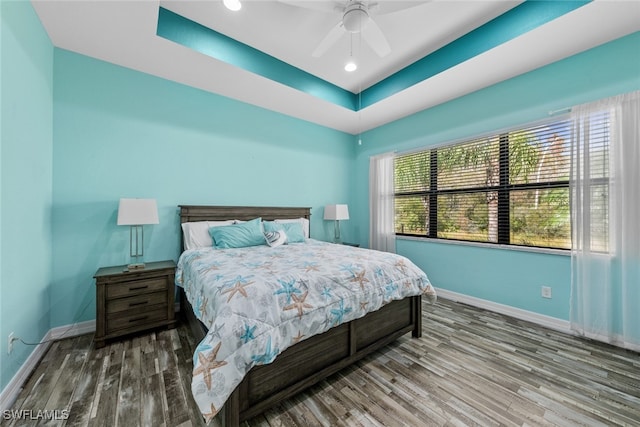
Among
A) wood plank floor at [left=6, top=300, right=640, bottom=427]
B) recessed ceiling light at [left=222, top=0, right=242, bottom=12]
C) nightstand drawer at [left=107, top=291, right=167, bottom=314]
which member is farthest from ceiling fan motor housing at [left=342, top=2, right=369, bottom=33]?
nightstand drawer at [left=107, top=291, right=167, bottom=314]

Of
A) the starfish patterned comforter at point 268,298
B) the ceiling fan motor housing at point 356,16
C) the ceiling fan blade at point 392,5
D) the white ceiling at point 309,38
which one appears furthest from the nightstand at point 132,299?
the ceiling fan blade at point 392,5

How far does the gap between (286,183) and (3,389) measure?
10.8 ft

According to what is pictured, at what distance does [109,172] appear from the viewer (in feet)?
8.59

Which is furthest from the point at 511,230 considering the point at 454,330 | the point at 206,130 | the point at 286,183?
the point at 206,130

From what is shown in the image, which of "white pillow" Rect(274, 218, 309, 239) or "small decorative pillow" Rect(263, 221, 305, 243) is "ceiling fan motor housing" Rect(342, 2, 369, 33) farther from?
"white pillow" Rect(274, 218, 309, 239)

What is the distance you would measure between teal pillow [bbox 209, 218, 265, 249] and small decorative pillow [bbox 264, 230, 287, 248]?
0.09 metres

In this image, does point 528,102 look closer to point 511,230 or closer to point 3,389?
point 511,230

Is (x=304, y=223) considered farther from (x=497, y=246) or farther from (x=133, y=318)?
(x=497, y=246)

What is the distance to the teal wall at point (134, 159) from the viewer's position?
7.95 feet

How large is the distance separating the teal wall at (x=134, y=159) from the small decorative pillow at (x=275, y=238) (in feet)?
2.55

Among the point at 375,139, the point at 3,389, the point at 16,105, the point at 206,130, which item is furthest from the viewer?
the point at 375,139

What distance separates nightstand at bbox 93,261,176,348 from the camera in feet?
7.11

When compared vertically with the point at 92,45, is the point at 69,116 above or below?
below

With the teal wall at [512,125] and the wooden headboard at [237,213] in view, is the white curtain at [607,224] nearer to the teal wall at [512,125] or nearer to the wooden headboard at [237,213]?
the teal wall at [512,125]
